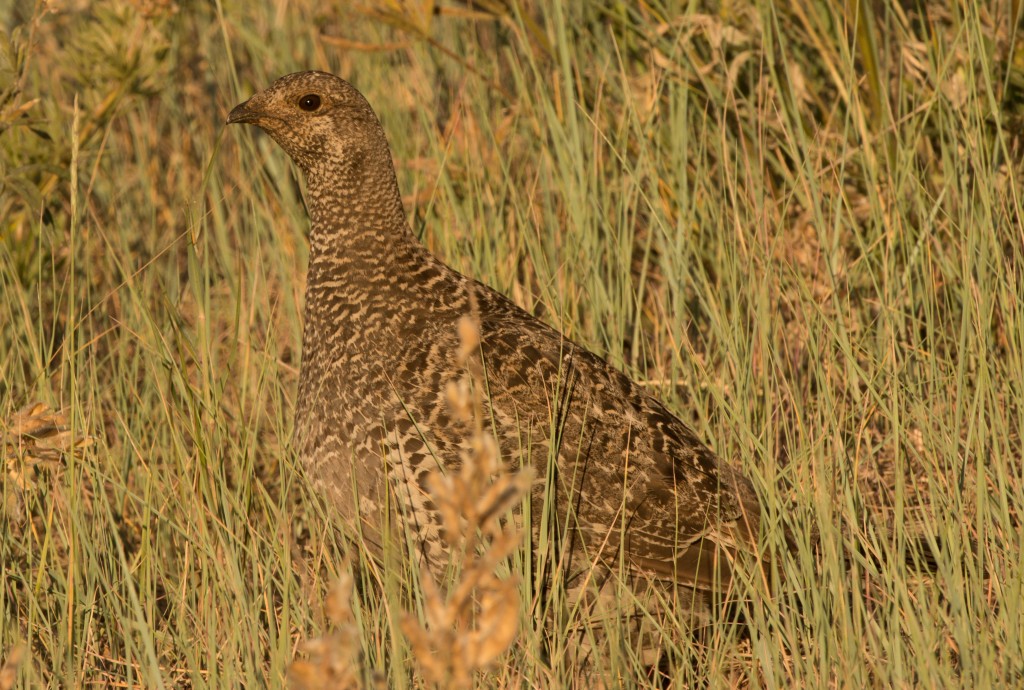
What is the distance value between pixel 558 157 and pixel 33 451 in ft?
7.60

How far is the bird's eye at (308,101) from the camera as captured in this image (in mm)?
4266

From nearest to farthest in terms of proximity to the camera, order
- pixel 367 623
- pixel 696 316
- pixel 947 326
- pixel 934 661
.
Answer: pixel 934 661, pixel 367 623, pixel 947 326, pixel 696 316

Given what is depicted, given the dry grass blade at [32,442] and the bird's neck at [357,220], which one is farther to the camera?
the bird's neck at [357,220]

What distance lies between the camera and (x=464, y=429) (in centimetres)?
369

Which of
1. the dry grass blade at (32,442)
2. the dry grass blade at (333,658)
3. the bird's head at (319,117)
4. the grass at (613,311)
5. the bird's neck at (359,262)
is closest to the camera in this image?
the dry grass blade at (333,658)

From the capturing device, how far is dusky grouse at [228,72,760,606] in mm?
Answer: 3686

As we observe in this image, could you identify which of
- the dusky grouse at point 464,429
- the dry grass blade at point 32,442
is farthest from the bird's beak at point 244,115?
the dry grass blade at point 32,442

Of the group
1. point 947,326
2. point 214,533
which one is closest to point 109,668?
point 214,533

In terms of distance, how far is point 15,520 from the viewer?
3.83 metres

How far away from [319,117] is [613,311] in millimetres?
1264

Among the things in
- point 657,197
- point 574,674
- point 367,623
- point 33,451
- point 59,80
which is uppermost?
point 59,80

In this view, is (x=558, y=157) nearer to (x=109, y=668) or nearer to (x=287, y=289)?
(x=287, y=289)

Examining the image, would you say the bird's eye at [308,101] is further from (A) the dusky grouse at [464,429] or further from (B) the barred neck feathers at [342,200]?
(A) the dusky grouse at [464,429]

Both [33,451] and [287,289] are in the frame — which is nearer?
[33,451]
